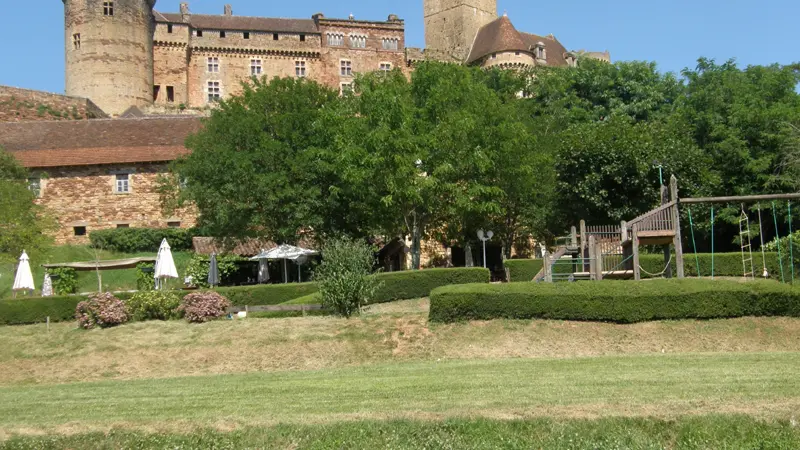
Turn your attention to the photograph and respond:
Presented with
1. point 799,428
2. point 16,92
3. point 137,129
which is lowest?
point 799,428

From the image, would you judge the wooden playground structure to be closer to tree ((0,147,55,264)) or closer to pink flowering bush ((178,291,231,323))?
pink flowering bush ((178,291,231,323))

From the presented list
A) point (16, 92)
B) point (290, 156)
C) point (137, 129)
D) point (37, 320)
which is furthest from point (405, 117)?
point (16, 92)

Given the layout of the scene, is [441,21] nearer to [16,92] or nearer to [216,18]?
[216,18]

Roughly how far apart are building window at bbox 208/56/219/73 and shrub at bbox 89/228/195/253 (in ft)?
116

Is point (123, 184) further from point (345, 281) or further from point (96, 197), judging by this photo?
point (345, 281)

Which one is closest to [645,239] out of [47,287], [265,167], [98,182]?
[265,167]

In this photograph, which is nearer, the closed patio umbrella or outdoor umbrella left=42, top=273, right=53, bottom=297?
the closed patio umbrella

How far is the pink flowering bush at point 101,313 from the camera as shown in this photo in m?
22.6

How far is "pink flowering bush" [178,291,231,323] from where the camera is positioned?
22500mm

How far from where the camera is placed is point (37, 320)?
27344 millimetres

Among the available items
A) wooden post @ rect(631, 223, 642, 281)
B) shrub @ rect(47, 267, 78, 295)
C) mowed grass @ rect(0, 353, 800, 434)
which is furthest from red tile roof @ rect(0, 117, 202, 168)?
mowed grass @ rect(0, 353, 800, 434)

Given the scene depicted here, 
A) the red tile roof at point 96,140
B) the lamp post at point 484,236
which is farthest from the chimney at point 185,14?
the lamp post at point 484,236

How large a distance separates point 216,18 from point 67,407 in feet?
243

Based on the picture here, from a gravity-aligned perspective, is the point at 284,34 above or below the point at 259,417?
above
